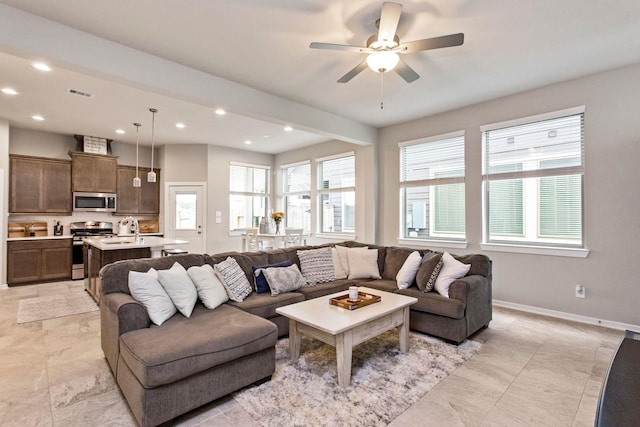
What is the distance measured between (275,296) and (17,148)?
20.9 feet

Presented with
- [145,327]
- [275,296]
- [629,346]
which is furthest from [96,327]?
[629,346]

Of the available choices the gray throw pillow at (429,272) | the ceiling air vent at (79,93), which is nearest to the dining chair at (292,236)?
the gray throw pillow at (429,272)

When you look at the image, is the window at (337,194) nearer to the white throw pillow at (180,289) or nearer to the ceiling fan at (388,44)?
the ceiling fan at (388,44)

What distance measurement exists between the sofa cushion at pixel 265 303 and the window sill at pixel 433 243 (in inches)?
108

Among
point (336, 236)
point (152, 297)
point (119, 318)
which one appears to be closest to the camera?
point (119, 318)

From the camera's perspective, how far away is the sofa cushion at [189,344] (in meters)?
Result: 1.84

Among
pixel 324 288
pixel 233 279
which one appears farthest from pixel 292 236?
pixel 233 279

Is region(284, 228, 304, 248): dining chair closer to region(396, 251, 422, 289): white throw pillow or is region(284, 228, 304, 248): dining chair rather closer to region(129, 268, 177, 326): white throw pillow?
region(396, 251, 422, 289): white throw pillow

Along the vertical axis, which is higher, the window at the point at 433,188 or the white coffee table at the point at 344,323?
the window at the point at 433,188

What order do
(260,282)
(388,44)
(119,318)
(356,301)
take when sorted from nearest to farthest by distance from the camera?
1. (119,318)
2. (388,44)
3. (356,301)
4. (260,282)

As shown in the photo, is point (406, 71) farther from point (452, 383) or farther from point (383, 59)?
point (452, 383)

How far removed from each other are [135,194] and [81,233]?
52.0 inches

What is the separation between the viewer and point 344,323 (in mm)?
2357

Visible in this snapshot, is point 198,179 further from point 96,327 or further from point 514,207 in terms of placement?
point 514,207
